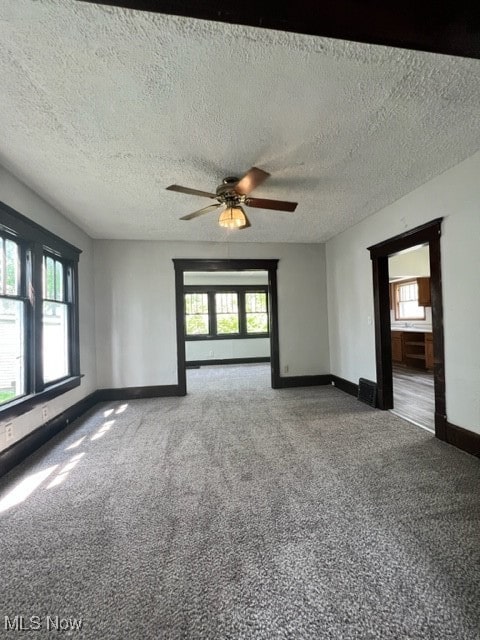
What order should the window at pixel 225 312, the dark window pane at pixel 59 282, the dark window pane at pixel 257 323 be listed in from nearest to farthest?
1. the dark window pane at pixel 59 282
2. the window at pixel 225 312
3. the dark window pane at pixel 257 323

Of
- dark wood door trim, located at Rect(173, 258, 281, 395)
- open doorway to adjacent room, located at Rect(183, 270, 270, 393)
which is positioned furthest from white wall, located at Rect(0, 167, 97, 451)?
open doorway to adjacent room, located at Rect(183, 270, 270, 393)

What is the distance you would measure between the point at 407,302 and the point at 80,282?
747cm

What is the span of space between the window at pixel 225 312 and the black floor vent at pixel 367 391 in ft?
13.1

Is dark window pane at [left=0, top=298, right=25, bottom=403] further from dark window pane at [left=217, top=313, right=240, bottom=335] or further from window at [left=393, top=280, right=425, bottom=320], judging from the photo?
window at [left=393, top=280, right=425, bottom=320]

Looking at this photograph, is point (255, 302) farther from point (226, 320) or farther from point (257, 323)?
point (226, 320)

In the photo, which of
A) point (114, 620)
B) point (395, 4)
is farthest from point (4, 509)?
point (395, 4)

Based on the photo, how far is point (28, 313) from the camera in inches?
105

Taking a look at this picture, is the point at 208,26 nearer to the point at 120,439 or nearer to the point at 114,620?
the point at 114,620

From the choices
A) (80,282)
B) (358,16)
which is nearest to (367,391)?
(358,16)

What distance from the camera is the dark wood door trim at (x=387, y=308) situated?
2.62 metres

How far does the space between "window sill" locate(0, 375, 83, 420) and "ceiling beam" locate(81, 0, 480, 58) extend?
2.68 metres

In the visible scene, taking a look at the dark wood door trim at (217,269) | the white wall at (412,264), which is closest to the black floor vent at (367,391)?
the dark wood door trim at (217,269)

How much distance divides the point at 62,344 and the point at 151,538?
282 centimetres
